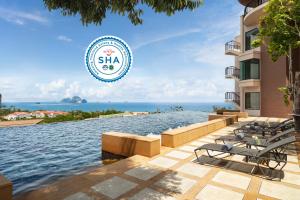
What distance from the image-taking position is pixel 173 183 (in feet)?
19.3

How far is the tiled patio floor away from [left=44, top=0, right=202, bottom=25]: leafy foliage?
407 cm

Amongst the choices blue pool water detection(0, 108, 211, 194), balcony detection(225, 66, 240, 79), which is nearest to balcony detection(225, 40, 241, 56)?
balcony detection(225, 66, 240, 79)

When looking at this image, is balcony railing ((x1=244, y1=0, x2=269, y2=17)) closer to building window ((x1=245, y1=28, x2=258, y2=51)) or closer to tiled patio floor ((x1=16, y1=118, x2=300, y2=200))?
building window ((x1=245, y1=28, x2=258, y2=51))

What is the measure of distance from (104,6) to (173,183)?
15.3ft

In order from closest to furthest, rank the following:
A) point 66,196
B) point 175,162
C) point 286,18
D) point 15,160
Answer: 1. point 66,196
2. point 175,162
3. point 15,160
4. point 286,18

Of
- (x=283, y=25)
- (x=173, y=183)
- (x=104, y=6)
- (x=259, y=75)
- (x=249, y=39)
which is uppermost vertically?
(x=249, y=39)

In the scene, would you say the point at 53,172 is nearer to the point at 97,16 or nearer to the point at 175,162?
the point at 175,162

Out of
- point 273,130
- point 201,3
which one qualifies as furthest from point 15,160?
point 273,130

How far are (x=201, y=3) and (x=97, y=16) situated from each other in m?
2.42

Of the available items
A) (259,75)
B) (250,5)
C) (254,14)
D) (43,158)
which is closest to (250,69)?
(259,75)

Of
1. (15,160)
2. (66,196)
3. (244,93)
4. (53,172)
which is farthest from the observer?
(244,93)

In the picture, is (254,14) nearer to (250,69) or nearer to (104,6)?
(250,69)

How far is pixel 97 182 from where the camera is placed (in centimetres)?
593

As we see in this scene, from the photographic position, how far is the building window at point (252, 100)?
26.7 meters
